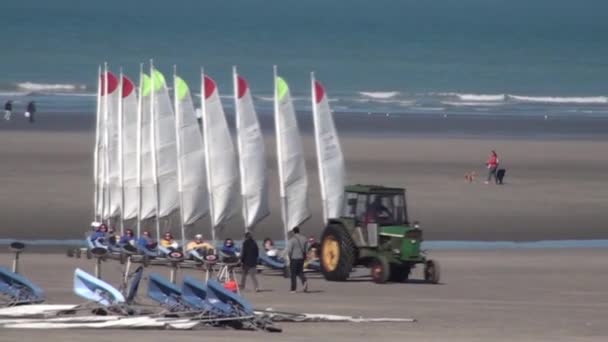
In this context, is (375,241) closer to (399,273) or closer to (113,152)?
(399,273)

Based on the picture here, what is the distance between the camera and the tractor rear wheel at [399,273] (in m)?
26.6

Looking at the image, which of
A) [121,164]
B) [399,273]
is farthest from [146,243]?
[399,273]

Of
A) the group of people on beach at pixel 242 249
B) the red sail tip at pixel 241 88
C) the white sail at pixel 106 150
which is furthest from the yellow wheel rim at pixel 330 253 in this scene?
the white sail at pixel 106 150

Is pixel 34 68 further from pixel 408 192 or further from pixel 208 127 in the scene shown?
pixel 208 127

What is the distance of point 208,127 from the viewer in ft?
97.8

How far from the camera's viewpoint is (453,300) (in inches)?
939

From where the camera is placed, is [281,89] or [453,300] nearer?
[453,300]

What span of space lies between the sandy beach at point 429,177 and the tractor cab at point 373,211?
664 cm

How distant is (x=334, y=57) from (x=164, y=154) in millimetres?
121246

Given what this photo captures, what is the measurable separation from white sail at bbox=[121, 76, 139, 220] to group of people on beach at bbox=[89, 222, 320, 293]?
530 mm

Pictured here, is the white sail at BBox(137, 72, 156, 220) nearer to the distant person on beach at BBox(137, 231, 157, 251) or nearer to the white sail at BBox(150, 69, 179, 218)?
the white sail at BBox(150, 69, 179, 218)

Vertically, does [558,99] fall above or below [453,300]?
above

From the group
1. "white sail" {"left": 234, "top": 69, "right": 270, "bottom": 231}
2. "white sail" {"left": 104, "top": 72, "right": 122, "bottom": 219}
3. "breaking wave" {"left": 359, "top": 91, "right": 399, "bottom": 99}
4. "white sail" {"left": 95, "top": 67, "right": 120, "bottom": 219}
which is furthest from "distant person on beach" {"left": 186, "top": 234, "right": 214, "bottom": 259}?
"breaking wave" {"left": 359, "top": 91, "right": 399, "bottom": 99}

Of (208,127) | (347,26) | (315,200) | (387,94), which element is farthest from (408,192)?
(347,26)
